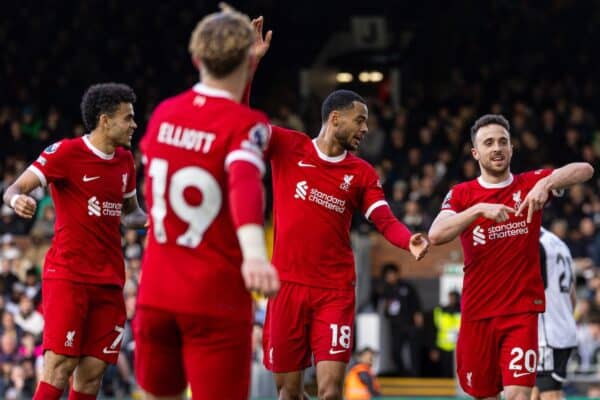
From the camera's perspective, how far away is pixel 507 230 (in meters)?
9.84

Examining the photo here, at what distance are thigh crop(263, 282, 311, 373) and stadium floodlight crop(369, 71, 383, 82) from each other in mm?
20845

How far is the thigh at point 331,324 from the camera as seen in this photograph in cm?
973

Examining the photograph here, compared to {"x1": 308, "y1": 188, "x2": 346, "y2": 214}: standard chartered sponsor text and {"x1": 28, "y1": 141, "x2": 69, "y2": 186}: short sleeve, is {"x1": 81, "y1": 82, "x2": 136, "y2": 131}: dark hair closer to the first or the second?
{"x1": 28, "y1": 141, "x2": 69, "y2": 186}: short sleeve

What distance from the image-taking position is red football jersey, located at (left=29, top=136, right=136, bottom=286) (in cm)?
973

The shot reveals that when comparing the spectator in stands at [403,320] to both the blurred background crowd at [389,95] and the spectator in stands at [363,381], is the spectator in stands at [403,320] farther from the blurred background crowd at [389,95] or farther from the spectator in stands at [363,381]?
the spectator in stands at [363,381]

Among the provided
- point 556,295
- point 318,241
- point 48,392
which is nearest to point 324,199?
point 318,241

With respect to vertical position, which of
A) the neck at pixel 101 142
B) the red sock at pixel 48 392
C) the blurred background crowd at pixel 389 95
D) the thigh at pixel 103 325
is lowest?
the red sock at pixel 48 392

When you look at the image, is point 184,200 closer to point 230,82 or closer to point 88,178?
point 230,82

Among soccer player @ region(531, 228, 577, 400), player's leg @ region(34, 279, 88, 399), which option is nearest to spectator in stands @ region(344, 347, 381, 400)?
soccer player @ region(531, 228, 577, 400)

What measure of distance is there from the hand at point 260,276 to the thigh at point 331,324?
3668mm

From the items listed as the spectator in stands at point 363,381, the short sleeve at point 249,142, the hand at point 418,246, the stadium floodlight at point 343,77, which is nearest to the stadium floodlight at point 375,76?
the stadium floodlight at point 343,77

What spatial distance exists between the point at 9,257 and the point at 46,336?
12.1 meters

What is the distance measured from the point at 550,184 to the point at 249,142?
3.54m

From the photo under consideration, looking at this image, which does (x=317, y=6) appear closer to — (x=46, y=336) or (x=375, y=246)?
(x=375, y=246)
